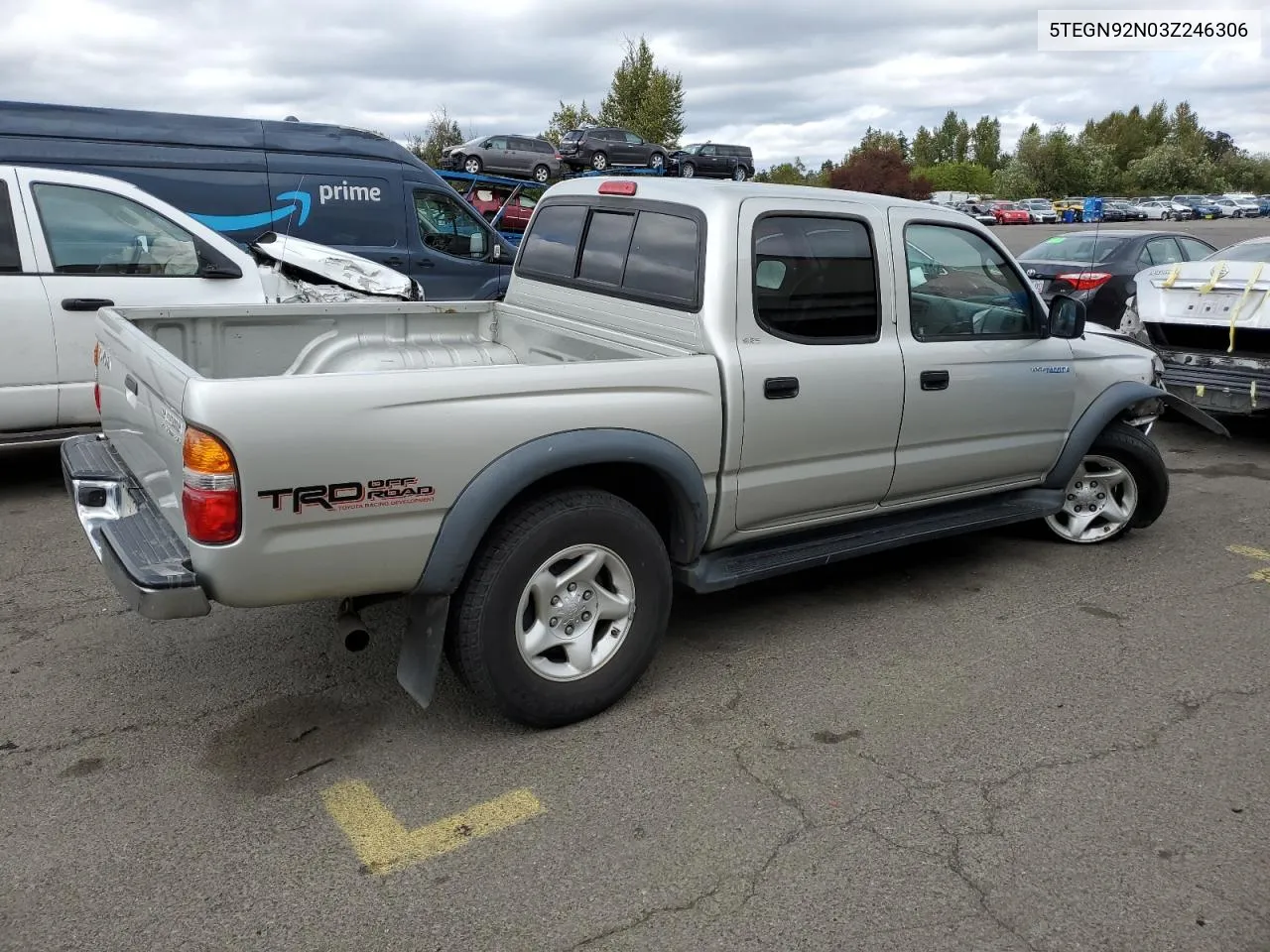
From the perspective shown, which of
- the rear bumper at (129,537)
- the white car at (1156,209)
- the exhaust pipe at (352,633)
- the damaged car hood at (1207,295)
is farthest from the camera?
the white car at (1156,209)

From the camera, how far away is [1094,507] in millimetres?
5664

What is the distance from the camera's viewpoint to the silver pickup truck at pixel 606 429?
2961 millimetres

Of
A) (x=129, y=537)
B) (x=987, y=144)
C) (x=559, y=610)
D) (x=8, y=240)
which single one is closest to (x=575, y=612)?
(x=559, y=610)

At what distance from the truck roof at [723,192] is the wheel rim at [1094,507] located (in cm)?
179

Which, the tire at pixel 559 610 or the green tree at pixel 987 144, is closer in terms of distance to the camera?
the tire at pixel 559 610

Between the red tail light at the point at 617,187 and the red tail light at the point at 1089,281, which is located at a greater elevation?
A: the red tail light at the point at 617,187

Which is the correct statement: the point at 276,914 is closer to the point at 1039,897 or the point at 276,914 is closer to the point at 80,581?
the point at 1039,897

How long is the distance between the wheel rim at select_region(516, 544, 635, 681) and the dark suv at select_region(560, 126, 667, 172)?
84.9 feet

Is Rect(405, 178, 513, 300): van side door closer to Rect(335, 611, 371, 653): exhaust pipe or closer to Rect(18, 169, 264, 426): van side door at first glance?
Rect(18, 169, 264, 426): van side door

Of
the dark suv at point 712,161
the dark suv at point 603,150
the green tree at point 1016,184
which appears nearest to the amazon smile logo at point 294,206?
the dark suv at point 603,150

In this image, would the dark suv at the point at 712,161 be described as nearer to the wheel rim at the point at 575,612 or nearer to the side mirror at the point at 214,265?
the side mirror at the point at 214,265

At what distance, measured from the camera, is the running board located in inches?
154

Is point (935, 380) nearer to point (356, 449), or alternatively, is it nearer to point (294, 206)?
point (356, 449)

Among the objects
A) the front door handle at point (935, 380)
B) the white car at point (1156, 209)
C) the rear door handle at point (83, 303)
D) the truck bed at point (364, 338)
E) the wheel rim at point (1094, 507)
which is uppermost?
the white car at point (1156, 209)
